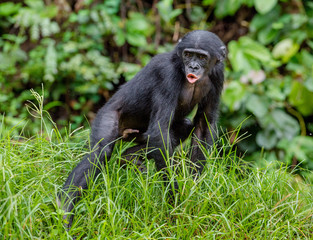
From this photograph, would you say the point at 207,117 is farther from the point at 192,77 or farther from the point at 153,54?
the point at 153,54

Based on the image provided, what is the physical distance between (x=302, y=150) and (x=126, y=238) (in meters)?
4.47

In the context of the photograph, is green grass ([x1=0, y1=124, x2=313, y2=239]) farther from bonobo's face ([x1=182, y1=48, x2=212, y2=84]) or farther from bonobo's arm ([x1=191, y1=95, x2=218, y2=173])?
bonobo's face ([x1=182, y1=48, x2=212, y2=84])

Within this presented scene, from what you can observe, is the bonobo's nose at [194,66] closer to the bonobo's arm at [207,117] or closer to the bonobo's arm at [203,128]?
the bonobo's arm at [207,117]

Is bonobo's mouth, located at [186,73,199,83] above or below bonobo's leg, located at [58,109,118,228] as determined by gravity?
above

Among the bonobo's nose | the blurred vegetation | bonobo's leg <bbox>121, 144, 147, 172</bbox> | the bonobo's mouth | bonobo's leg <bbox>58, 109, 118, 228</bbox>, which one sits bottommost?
the blurred vegetation

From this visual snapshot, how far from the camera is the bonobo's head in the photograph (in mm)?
4805

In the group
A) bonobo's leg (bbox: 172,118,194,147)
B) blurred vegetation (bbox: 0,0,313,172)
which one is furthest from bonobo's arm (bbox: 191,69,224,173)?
blurred vegetation (bbox: 0,0,313,172)

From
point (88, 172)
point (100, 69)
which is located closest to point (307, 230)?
point (88, 172)

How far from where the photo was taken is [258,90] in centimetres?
801

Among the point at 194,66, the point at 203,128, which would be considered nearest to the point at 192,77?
the point at 194,66

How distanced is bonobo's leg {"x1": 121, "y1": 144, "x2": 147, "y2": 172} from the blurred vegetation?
9.06 ft

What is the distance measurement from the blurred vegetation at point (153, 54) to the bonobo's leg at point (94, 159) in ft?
10.2

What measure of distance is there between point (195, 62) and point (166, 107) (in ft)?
1.89

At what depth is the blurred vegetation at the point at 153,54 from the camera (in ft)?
25.6
